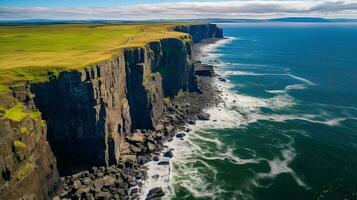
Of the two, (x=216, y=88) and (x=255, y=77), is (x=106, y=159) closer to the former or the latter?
(x=216, y=88)

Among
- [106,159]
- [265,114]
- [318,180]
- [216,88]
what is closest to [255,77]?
[216,88]

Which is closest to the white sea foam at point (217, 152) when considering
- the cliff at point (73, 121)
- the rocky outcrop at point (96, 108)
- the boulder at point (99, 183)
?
the boulder at point (99, 183)

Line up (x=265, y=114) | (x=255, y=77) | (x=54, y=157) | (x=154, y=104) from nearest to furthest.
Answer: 1. (x=54, y=157)
2. (x=154, y=104)
3. (x=265, y=114)
4. (x=255, y=77)

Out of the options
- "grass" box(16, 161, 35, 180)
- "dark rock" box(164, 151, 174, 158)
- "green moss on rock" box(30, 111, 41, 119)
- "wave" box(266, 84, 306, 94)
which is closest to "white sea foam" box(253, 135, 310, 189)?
"dark rock" box(164, 151, 174, 158)

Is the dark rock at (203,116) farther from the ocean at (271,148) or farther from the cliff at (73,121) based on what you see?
the cliff at (73,121)

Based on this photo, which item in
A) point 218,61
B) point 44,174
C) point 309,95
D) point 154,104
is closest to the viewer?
point 44,174

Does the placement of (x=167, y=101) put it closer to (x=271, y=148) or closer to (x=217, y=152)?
(x=217, y=152)

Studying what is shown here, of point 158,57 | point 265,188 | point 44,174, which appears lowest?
point 265,188
